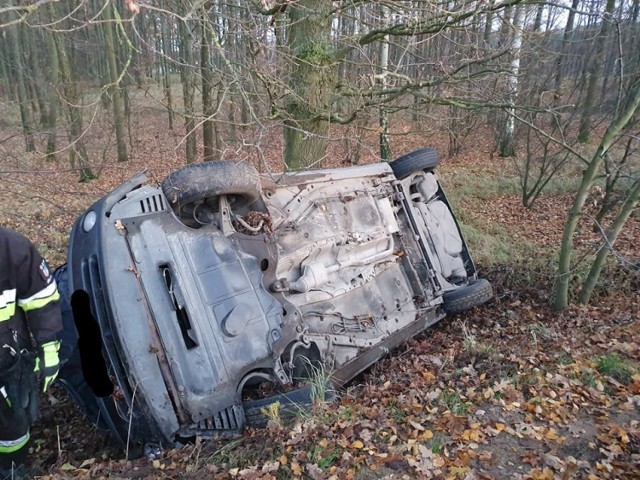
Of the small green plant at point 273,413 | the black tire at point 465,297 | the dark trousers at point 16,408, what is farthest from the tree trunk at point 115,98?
the small green plant at point 273,413

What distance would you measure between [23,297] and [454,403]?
276 centimetres

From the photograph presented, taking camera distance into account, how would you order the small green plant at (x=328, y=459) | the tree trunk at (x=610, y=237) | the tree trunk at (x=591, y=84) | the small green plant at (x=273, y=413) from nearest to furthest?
the small green plant at (x=328, y=459) < the small green plant at (x=273, y=413) < the tree trunk at (x=610, y=237) < the tree trunk at (x=591, y=84)

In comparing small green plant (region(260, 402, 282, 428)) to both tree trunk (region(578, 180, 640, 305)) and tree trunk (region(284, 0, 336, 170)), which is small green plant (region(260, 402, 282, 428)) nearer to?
tree trunk (region(578, 180, 640, 305))

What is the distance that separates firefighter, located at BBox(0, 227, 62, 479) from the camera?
283 centimetres

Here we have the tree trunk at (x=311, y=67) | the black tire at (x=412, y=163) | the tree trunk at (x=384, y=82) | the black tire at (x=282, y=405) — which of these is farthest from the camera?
the tree trunk at (x=311, y=67)

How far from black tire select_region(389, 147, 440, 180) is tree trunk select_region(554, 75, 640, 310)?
1.55m

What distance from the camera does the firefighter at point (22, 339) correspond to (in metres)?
2.83

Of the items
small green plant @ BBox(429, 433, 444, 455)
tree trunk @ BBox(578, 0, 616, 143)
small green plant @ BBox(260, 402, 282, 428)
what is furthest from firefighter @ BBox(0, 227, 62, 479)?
tree trunk @ BBox(578, 0, 616, 143)

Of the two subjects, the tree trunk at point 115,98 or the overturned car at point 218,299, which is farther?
the tree trunk at point 115,98

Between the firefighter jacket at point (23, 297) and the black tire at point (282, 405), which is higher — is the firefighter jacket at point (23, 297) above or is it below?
above

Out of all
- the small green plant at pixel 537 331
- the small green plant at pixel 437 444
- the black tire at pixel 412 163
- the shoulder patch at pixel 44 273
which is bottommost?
the small green plant at pixel 537 331

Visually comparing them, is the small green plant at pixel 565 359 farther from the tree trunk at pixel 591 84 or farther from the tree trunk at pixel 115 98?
the tree trunk at pixel 115 98

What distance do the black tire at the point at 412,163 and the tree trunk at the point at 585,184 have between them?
1.55m

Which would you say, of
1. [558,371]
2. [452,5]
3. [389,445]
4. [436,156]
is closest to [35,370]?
[389,445]
